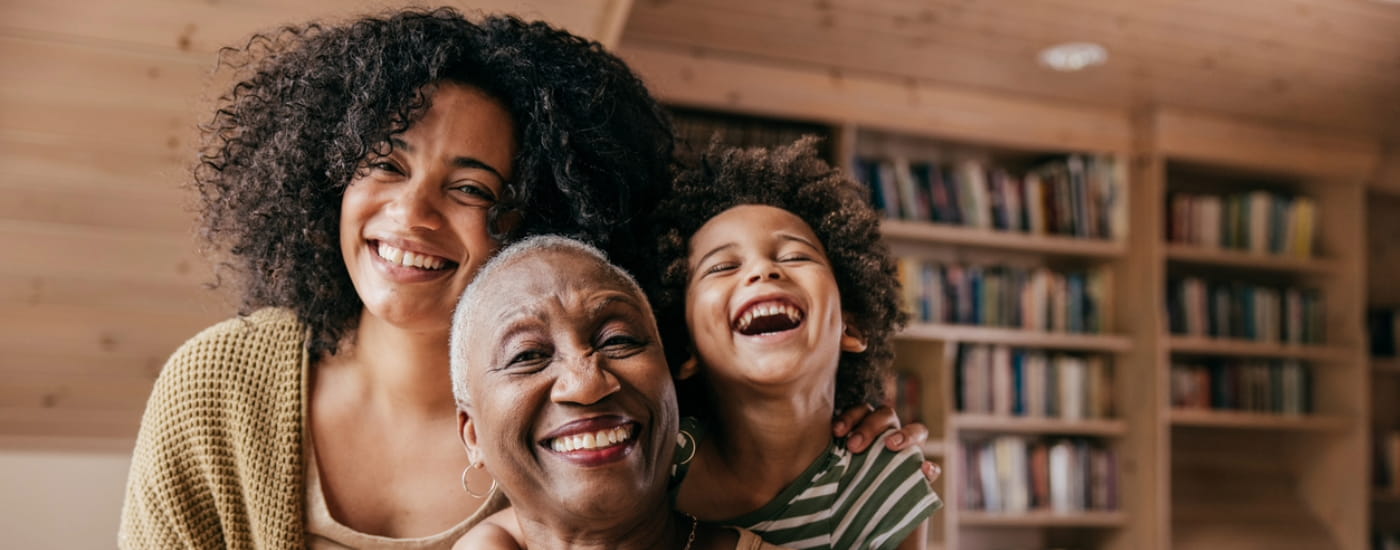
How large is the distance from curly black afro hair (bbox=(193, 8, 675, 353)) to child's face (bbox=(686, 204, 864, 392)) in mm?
128

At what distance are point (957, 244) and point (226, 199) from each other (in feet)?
12.1

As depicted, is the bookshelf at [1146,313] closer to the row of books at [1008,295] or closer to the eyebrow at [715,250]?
the row of books at [1008,295]

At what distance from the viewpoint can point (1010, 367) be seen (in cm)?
474

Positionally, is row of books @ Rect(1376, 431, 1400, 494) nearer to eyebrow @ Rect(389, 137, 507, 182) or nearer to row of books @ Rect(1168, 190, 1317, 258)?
row of books @ Rect(1168, 190, 1317, 258)

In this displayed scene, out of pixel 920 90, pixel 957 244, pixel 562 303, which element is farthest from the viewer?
pixel 957 244

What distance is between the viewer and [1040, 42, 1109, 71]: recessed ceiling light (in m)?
4.19

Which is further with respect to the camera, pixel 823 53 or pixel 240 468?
pixel 823 53

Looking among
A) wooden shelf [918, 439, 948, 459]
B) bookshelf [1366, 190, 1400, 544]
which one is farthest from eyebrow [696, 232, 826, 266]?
bookshelf [1366, 190, 1400, 544]

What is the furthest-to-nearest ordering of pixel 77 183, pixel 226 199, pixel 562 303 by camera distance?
pixel 77 183 → pixel 226 199 → pixel 562 303

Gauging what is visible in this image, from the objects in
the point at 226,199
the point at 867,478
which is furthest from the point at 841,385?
the point at 226,199

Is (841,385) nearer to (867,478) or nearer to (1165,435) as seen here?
(867,478)

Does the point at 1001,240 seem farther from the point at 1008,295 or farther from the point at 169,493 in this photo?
the point at 169,493

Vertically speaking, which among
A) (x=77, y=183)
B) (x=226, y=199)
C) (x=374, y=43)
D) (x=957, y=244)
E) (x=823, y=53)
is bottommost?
(x=226, y=199)

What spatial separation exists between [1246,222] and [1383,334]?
2.95 ft
